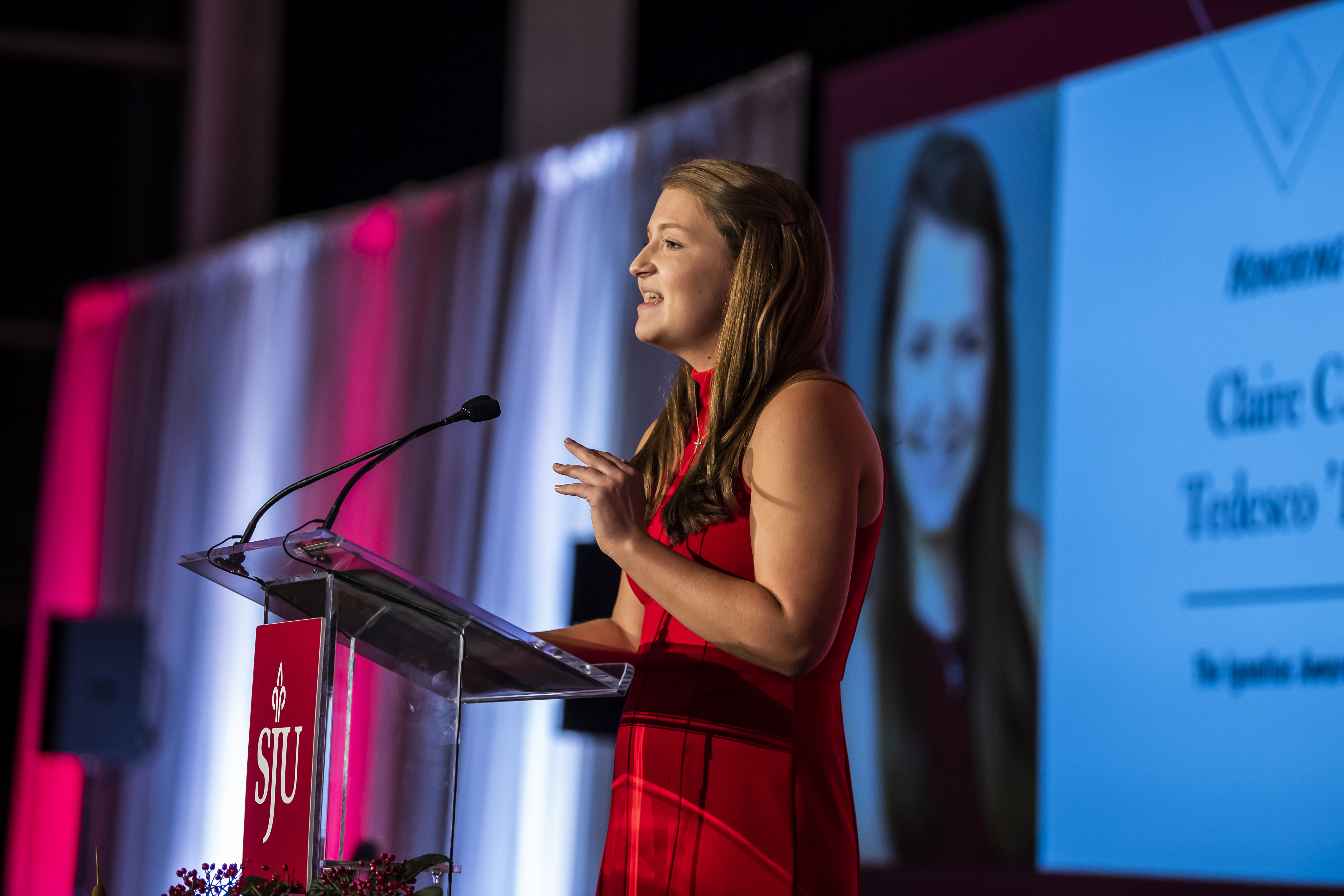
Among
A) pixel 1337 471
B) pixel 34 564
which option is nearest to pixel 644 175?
Result: pixel 1337 471

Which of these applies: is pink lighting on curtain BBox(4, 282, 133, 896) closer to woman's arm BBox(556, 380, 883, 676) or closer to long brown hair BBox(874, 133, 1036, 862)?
long brown hair BBox(874, 133, 1036, 862)

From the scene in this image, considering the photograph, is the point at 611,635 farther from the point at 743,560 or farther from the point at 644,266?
the point at 644,266

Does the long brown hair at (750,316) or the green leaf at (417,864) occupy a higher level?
the long brown hair at (750,316)

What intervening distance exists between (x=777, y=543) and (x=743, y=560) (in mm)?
86

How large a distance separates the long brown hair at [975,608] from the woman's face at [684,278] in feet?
8.10

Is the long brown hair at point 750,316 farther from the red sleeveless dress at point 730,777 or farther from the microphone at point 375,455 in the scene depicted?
the microphone at point 375,455

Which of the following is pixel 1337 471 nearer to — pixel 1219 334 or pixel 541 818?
pixel 1219 334

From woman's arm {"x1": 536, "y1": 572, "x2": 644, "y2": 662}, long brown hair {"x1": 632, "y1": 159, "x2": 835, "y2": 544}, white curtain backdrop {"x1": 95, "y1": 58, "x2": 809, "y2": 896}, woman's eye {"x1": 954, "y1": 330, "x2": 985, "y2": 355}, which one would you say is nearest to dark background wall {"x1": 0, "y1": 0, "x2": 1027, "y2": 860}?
white curtain backdrop {"x1": 95, "y1": 58, "x2": 809, "y2": 896}

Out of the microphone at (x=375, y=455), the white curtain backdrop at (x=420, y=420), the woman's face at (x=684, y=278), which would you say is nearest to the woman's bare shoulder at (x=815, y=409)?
the woman's face at (x=684, y=278)

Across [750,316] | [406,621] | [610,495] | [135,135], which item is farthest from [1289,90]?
[135,135]

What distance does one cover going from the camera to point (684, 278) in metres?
1.73

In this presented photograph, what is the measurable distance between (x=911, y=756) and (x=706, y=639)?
289cm

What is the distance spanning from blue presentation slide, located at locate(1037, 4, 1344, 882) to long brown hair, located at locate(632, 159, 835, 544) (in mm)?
1987

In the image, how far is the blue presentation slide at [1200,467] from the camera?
11.0 ft
